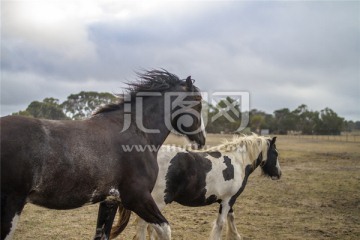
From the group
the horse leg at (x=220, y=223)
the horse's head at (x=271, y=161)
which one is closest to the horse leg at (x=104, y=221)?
the horse leg at (x=220, y=223)

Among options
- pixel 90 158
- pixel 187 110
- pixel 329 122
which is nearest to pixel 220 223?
pixel 187 110

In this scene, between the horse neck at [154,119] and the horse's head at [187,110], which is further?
the horse's head at [187,110]

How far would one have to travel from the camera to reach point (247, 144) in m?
7.07

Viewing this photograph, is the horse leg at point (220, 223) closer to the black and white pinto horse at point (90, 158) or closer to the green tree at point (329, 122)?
the black and white pinto horse at point (90, 158)

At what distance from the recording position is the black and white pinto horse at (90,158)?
3039 millimetres

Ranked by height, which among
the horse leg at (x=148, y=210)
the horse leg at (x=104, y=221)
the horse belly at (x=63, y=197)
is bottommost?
the horse leg at (x=104, y=221)

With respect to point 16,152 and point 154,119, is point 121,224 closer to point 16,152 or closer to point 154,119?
point 154,119

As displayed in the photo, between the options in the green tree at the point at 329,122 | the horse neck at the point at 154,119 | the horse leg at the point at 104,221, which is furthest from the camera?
the green tree at the point at 329,122

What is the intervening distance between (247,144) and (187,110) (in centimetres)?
277

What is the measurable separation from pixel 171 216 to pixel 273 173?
2526 millimetres

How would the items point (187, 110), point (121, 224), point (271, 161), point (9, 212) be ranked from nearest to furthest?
point (9, 212) < point (187, 110) < point (121, 224) < point (271, 161)

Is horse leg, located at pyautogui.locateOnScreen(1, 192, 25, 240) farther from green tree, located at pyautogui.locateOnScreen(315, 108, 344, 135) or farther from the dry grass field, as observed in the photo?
green tree, located at pyautogui.locateOnScreen(315, 108, 344, 135)

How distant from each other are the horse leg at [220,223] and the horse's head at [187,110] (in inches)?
73.4

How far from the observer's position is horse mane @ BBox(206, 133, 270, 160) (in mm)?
6902
